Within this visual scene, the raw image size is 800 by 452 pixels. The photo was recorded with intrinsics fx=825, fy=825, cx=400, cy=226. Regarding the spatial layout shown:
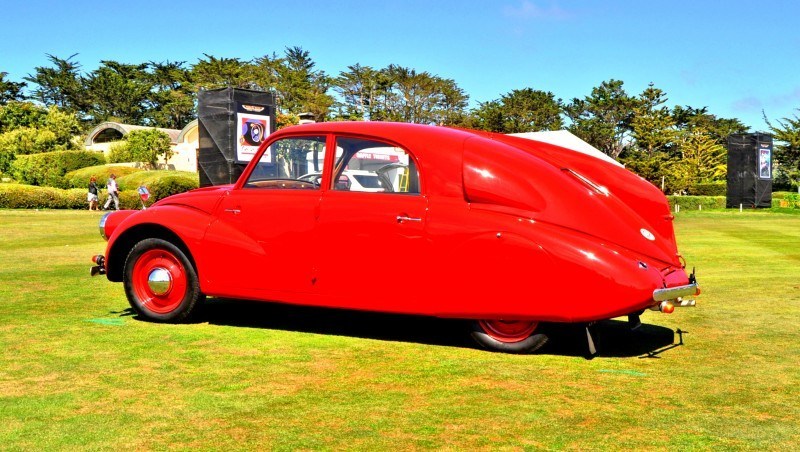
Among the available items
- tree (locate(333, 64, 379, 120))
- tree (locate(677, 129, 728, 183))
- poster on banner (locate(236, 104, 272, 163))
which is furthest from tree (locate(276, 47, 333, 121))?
poster on banner (locate(236, 104, 272, 163))

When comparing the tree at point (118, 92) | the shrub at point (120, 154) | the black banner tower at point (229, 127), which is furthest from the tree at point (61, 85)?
the black banner tower at point (229, 127)

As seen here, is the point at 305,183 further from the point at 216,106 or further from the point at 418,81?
the point at 418,81

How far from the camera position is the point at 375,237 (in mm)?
6449

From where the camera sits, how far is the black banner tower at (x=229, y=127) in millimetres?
22016

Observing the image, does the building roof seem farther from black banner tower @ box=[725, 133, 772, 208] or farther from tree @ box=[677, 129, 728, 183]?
black banner tower @ box=[725, 133, 772, 208]

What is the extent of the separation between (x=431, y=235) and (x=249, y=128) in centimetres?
1695

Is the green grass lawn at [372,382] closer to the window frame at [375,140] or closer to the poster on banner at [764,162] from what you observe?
the window frame at [375,140]

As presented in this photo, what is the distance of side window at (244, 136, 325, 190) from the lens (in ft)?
22.7

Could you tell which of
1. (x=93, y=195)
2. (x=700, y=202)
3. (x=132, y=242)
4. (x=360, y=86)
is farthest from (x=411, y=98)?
(x=132, y=242)

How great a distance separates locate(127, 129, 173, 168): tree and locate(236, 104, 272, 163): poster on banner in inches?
1730

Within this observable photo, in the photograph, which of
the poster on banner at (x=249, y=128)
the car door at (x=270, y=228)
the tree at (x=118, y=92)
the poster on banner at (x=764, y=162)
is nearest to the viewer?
the car door at (x=270, y=228)

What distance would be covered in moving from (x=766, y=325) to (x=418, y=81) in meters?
85.6

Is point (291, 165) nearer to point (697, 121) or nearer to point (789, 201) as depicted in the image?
point (789, 201)

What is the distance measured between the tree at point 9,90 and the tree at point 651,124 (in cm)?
7091
